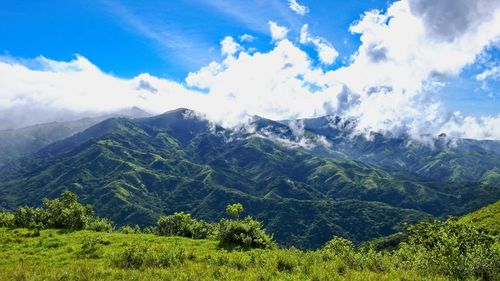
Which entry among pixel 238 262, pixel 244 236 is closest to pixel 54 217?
pixel 244 236

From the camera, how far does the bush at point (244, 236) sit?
3778 centimetres

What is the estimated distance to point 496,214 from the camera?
10450cm

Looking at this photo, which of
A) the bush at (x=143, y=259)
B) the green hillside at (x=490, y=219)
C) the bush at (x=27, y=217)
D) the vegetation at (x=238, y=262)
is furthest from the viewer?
the green hillside at (x=490, y=219)

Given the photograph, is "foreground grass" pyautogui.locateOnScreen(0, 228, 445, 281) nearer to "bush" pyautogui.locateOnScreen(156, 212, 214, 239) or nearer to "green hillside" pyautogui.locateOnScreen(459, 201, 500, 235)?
"bush" pyautogui.locateOnScreen(156, 212, 214, 239)

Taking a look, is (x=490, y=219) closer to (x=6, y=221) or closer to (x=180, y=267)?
(x=180, y=267)

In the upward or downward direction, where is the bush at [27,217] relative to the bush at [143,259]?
downward

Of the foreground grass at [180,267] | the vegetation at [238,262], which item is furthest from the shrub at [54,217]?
the foreground grass at [180,267]

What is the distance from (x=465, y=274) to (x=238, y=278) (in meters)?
12.5

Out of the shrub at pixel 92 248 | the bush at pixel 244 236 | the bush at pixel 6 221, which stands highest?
the bush at pixel 244 236

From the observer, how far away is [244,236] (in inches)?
1500

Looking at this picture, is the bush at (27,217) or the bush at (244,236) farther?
the bush at (27,217)

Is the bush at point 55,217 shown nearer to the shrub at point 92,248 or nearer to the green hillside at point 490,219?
the shrub at point 92,248

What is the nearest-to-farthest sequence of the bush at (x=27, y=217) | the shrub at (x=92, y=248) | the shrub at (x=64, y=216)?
the shrub at (x=92, y=248) < the shrub at (x=64, y=216) < the bush at (x=27, y=217)

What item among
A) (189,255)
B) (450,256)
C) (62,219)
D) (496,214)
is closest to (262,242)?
(189,255)
